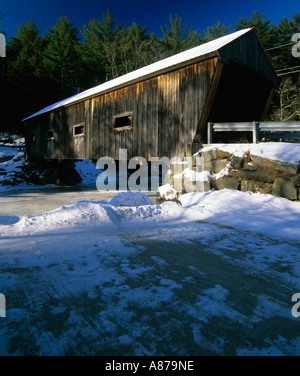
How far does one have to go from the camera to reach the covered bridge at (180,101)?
805 centimetres

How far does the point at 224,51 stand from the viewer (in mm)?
7719

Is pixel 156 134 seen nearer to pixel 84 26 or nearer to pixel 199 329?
pixel 199 329

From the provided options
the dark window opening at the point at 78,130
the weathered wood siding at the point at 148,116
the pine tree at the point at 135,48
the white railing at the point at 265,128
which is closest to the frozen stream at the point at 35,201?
the weathered wood siding at the point at 148,116

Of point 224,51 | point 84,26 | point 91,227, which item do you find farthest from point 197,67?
point 84,26

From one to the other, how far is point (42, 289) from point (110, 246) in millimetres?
1291

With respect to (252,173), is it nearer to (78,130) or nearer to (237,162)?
(237,162)

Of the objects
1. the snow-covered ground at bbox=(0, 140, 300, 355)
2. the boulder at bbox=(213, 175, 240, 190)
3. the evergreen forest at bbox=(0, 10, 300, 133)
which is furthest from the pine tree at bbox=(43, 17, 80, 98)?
the snow-covered ground at bbox=(0, 140, 300, 355)

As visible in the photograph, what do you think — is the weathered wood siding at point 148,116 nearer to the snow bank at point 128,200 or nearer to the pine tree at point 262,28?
the snow bank at point 128,200

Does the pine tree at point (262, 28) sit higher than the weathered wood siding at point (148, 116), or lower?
higher

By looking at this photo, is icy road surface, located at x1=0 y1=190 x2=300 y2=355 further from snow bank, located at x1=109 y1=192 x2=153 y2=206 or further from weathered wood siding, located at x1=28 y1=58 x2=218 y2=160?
weathered wood siding, located at x1=28 y1=58 x2=218 y2=160

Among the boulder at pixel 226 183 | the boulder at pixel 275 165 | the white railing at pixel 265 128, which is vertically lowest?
the boulder at pixel 226 183

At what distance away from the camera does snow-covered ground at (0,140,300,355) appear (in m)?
1.51

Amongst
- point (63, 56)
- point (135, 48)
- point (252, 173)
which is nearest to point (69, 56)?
point (63, 56)

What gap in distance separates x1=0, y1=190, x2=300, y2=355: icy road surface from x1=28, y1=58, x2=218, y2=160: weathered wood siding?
518 centimetres
